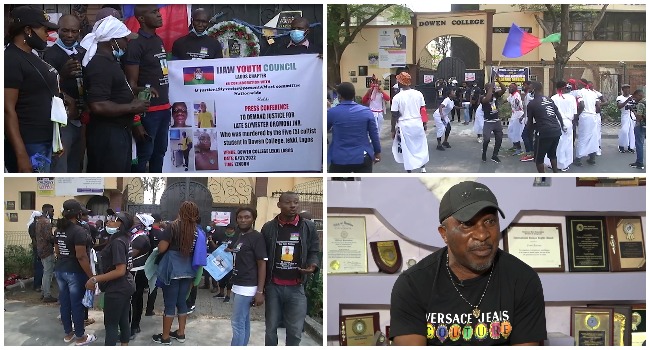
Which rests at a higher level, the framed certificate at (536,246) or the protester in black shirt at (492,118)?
the protester in black shirt at (492,118)

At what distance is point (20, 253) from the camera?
4234mm

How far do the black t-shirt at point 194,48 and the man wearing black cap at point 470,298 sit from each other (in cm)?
261

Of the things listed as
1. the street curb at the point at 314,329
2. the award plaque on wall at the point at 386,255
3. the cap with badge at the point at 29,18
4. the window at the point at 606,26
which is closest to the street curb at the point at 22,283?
the cap with badge at the point at 29,18

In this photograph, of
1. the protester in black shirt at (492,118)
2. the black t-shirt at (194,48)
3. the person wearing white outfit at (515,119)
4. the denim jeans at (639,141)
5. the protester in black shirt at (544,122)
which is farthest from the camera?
the person wearing white outfit at (515,119)

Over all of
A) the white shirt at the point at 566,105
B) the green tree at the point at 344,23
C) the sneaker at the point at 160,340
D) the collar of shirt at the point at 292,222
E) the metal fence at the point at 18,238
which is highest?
the green tree at the point at 344,23

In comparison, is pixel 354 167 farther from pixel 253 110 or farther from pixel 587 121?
pixel 587 121

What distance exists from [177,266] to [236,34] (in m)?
1.74

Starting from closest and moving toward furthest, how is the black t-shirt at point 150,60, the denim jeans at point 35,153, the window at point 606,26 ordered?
the denim jeans at point 35,153
the black t-shirt at point 150,60
the window at point 606,26

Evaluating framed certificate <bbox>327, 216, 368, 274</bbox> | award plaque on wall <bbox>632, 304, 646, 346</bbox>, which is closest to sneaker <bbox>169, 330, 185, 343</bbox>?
framed certificate <bbox>327, 216, 368, 274</bbox>

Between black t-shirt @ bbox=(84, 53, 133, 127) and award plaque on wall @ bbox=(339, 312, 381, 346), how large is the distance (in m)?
1.96

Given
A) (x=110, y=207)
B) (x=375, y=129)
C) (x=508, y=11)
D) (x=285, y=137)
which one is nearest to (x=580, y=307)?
(x=375, y=129)

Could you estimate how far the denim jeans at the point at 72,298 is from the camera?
164 inches

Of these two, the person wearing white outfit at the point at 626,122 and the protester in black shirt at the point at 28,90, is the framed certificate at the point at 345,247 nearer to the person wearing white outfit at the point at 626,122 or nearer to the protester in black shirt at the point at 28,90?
the protester in black shirt at the point at 28,90

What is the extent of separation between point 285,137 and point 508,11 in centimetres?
247
